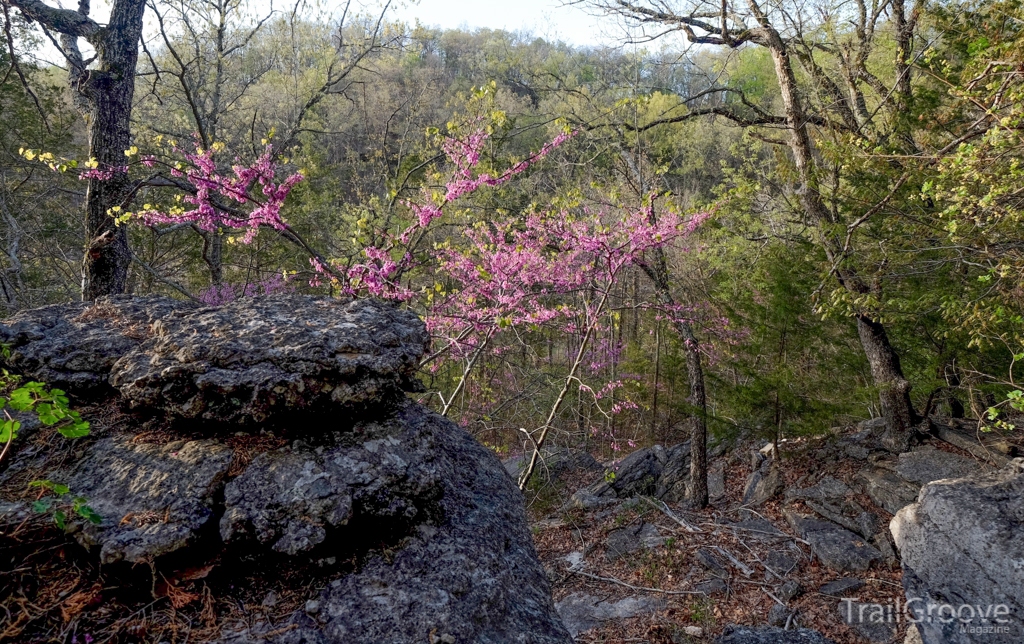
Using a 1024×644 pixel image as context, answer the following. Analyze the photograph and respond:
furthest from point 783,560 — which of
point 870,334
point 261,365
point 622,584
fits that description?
point 261,365

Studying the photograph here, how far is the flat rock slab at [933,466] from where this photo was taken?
17.9 feet

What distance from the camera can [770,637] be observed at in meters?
2.84

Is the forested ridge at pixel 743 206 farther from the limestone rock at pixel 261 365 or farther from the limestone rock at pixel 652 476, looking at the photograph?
the limestone rock at pixel 261 365

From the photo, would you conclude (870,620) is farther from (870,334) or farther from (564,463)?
(564,463)

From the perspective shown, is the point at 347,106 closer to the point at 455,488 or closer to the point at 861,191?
the point at 861,191

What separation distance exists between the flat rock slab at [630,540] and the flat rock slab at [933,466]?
2.76 m

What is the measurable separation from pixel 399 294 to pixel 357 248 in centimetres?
195

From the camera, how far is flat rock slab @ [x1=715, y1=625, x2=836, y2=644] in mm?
2771

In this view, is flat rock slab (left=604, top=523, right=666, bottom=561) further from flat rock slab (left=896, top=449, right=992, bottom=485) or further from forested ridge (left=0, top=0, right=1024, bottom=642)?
flat rock slab (left=896, top=449, right=992, bottom=485)

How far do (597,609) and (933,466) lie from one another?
3898mm

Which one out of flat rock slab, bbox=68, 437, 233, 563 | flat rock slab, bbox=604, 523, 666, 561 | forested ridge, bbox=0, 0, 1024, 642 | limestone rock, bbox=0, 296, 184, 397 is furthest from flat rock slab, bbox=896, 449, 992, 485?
limestone rock, bbox=0, 296, 184, 397

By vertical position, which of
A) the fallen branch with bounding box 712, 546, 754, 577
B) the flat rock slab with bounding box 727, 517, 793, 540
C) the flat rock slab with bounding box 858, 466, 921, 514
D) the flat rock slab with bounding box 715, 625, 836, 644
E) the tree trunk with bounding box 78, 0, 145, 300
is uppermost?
the tree trunk with bounding box 78, 0, 145, 300

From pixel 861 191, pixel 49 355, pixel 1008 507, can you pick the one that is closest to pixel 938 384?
pixel 861 191

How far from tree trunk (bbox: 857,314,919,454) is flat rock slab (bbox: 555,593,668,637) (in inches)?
140
